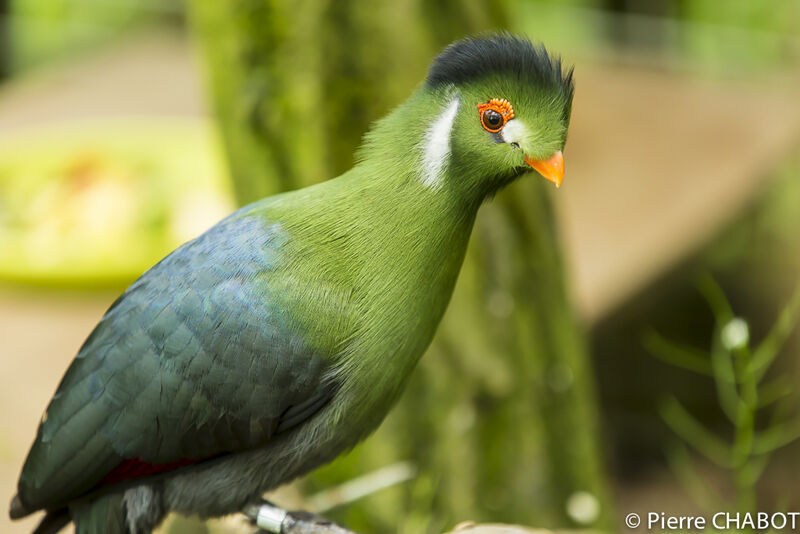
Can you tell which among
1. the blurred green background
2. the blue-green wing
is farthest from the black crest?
the blurred green background

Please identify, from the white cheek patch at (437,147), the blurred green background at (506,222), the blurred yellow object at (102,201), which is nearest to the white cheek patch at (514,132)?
the white cheek patch at (437,147)

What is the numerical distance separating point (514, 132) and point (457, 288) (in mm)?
1257

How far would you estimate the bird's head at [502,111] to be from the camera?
1.63m

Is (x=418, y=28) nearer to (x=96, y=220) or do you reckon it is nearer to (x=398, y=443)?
(x=398, y=443)

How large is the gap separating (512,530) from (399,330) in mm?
687

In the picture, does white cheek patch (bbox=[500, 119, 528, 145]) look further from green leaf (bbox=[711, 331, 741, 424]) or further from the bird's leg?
green leaf (bbox=[711, 331, 741, 424])

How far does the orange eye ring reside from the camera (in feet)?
5.42

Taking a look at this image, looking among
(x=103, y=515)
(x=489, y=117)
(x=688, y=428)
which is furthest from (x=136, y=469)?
(x=688, y=428)

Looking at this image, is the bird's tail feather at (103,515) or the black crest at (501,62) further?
the bird's tail feather at (103,515)

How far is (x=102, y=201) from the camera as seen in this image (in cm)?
501

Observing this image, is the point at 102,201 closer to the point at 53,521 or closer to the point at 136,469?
the point at 53,521

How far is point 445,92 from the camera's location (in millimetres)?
1726

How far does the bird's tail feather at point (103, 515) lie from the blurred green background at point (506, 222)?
20.7 inches

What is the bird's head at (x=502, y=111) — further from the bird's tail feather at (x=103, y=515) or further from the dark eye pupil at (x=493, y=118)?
the bird's tail feather at (x=103, y=515)
